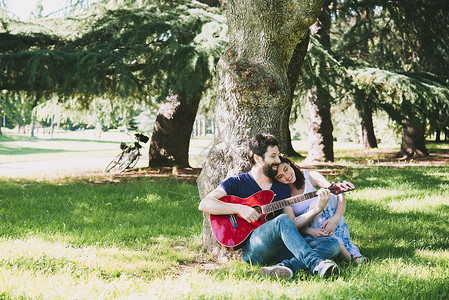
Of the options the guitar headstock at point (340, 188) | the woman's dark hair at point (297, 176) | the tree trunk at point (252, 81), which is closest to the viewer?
the guitar headstock at point (340, 188)

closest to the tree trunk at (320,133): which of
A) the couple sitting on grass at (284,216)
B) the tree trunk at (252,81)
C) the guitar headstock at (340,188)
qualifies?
the tree trunk at (252,81)

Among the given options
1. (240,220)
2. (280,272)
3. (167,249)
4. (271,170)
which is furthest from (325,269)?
(167,249)

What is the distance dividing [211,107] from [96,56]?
6.54 metres

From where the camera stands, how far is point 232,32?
4672mm

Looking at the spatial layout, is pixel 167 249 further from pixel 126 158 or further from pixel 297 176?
pixel 126 158

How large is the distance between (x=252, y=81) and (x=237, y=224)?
144 centimetres

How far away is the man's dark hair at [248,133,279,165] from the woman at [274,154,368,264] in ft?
0.70

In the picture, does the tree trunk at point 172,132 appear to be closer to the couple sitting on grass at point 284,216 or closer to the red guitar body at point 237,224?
the couple sitting on grass at point 284,216

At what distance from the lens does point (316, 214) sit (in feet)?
12.5

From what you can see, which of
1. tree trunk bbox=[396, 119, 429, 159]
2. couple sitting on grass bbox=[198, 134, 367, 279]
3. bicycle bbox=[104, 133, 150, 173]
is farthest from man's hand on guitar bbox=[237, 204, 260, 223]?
tree trunk bbox=[396, 119, 429, 159]

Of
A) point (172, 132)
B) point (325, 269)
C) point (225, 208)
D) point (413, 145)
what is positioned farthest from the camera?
point (413, 145)

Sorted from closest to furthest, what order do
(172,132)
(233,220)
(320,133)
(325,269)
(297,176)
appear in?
(325,269), (233,220), (297,176), (172,132), (320,133)

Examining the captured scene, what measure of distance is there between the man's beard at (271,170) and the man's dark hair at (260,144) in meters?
0.11

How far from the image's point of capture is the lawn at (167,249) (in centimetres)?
318
